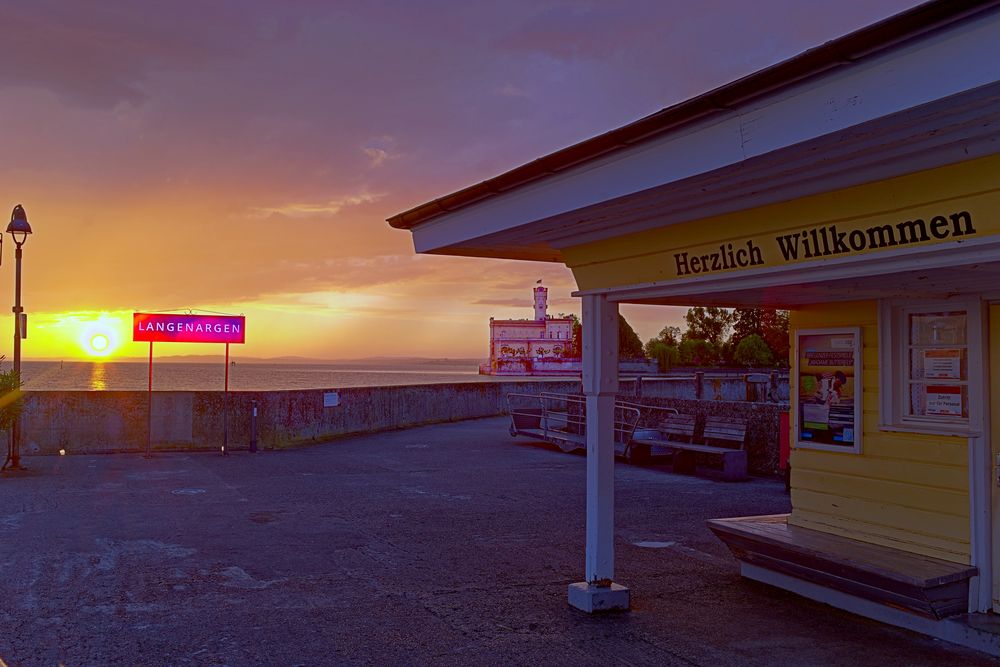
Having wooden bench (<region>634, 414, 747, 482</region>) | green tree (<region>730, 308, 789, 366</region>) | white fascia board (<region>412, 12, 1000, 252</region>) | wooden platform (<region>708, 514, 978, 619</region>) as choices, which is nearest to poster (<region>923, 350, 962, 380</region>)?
Answer: wooden platform (<region>708, 514, 978, 619</region>)

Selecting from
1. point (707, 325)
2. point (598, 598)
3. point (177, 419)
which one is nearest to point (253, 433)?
point (177, 419)

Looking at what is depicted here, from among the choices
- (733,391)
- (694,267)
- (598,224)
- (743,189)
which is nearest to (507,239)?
(598,224)

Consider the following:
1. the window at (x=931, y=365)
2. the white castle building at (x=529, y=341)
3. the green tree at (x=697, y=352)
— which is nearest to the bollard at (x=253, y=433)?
the window at (x=931, y=365)

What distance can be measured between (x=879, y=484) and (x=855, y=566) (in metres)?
1.10

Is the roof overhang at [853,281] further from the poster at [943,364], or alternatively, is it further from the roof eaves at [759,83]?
the roof eaves at [759,83]

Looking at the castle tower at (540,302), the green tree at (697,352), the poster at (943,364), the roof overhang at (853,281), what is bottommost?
the poster at (943,364)

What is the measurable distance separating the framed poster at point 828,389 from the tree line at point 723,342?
1509 inches

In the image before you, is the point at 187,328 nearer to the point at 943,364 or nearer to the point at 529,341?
the point at 943,364

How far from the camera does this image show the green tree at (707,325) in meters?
91.0

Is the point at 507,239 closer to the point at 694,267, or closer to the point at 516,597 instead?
the point at 694,267

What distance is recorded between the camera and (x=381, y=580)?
25.6 feet

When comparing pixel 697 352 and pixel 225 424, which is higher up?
pixel 697 352

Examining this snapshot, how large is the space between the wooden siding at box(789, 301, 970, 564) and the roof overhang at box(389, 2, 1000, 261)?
2623 mm

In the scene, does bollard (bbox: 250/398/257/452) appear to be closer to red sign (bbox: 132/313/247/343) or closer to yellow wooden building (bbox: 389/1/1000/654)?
red sign (bbox: 132/313/247/343)
